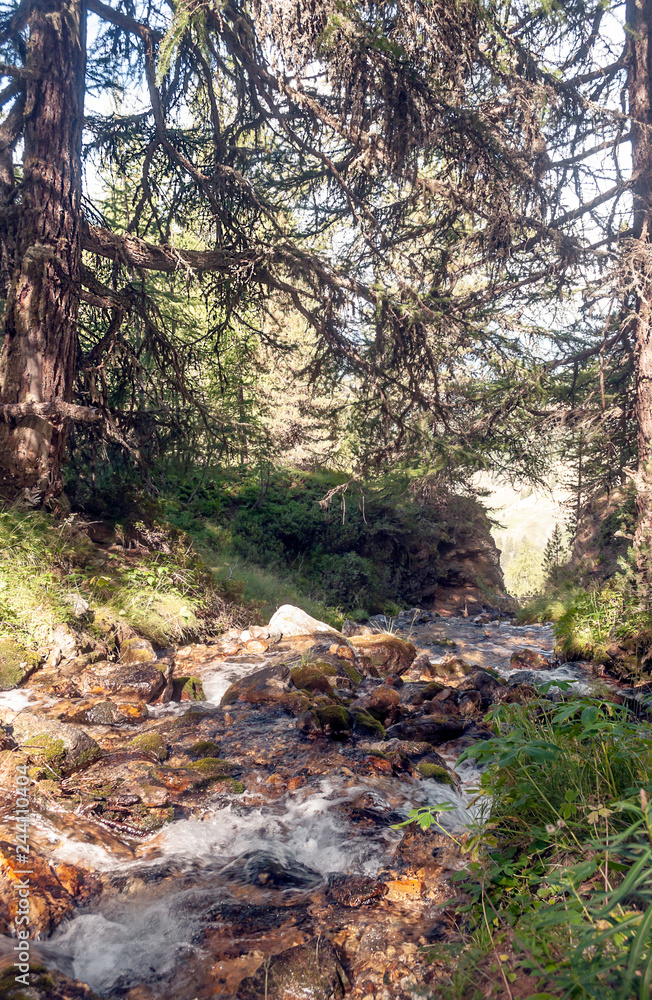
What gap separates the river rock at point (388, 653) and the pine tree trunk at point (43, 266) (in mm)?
4894

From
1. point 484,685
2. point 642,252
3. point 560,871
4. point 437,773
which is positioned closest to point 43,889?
point 560,871

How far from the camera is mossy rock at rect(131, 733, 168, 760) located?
4.45 m

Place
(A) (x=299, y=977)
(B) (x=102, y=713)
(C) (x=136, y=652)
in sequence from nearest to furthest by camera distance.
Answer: (A) (x=299, y=977) → (B) (x=102, y=713) → (C) (x=136, y=652)

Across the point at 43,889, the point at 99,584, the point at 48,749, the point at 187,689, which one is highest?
the point at 99,584

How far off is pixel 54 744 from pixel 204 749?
118 cm

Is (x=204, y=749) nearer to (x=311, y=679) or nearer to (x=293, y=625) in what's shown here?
(x=311, y=679)

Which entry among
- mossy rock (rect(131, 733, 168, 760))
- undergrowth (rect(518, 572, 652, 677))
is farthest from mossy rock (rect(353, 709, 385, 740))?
undergrowth (rect(518, 572, 652, 677))

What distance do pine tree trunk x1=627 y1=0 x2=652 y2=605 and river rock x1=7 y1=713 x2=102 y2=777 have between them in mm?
6127

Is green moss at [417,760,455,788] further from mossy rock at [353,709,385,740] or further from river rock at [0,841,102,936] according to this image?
river rock at [0,841,102,936]

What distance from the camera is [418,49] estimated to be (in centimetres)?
566

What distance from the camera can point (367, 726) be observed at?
17.4 feet

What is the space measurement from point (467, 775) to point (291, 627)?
4.55 metres

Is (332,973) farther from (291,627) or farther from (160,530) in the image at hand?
(160,530)

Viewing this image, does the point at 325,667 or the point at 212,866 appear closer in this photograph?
the point at 212,866
